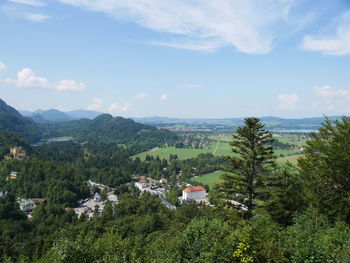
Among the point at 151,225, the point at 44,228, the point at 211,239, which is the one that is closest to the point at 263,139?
the point at 211,239

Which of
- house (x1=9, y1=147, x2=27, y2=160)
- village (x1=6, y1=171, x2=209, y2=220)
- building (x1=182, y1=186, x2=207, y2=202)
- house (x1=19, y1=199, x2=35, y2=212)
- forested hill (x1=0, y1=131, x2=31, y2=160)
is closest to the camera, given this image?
house (x1=19, y1=199, x2=35, y2=212)

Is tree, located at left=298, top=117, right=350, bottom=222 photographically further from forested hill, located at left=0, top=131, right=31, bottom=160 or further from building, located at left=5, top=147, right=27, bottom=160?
forested hill, located at left=0, top=131, right=31, bottom=160

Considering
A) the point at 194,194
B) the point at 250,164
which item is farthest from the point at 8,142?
the point at 250,164

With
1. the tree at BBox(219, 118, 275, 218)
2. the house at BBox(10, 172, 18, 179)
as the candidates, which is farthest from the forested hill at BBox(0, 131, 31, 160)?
the tree at BBox(219, 118, 275, 218)

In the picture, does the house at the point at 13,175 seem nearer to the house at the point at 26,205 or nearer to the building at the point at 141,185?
the house at the point at 26,205

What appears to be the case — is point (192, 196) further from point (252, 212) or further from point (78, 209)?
point (252, 212)

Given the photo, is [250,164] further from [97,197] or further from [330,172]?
[97,197]
